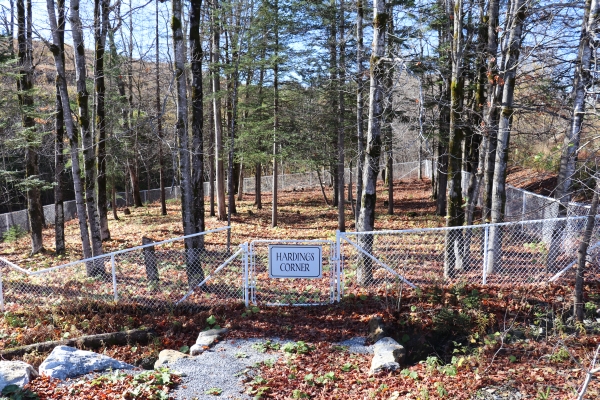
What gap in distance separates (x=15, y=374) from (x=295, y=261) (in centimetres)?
421

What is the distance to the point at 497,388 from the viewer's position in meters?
4.85

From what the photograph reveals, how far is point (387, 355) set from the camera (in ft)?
19.1

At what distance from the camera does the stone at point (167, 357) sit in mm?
6066

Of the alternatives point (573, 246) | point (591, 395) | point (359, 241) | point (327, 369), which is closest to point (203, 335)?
point (327, 369)

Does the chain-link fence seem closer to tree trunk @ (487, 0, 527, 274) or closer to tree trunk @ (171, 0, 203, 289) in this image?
tree trunk @ (171, 0, 203, 289)

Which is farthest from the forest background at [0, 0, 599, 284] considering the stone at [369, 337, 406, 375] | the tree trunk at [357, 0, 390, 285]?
the stone at [369, 337, 406, 375]

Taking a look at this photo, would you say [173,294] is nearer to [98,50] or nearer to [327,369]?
[327,369]

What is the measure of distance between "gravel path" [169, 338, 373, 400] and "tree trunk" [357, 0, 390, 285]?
2026 mm

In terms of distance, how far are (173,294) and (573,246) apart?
7508 mm

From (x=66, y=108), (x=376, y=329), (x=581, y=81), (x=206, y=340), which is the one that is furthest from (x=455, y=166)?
(x=66, y=108)

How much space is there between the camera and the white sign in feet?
24.7

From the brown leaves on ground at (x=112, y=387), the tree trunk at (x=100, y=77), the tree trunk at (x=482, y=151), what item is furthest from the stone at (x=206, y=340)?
the tree trunk at (x=100, y=77)

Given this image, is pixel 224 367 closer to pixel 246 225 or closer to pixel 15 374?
pixel 15 374

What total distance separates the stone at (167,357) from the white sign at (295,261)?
78.9 inches
